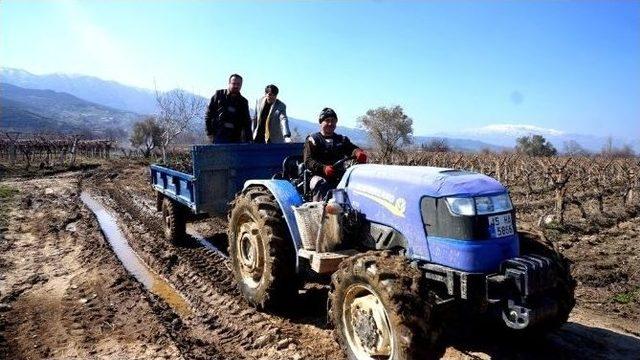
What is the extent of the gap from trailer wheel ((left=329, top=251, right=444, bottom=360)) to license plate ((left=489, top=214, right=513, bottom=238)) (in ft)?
2.14

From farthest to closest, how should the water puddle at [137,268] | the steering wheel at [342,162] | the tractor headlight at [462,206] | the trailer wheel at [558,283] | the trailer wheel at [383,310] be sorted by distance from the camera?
the water puddle at [137,268]
the steering wheel at [342,162]
the trailer wheel at [558,283]
the tractor headlight at [462,206]
the trailer wheel at [383,310]

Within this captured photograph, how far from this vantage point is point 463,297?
3303mm

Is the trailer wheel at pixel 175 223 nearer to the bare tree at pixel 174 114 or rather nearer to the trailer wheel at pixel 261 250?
the trailer wheel at pixel 261 250

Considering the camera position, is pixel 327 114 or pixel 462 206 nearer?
pixel 462 206

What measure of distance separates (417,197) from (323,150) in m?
1.62

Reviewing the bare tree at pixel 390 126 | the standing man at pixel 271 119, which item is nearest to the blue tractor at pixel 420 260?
the standing man at pixel 271 119

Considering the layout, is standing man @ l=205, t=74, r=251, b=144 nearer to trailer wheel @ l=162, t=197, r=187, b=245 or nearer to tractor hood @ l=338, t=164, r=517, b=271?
trailer wheel @ l=162, t=197, r=187, b=245

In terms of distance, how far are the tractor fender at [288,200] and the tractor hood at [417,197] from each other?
68cm

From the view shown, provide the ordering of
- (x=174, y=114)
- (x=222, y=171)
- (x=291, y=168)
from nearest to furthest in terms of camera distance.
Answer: (x=291, y=168), (x=222, y=171), (x=174, y=114)

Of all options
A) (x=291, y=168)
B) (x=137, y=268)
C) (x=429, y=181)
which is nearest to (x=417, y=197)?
(x=429, y=181)

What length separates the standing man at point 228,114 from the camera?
7.55 metres

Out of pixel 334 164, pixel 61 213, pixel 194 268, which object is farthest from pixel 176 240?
pixel 61 213

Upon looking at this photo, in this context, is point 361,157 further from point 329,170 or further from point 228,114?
point 228,114

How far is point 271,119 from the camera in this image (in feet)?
25.4
